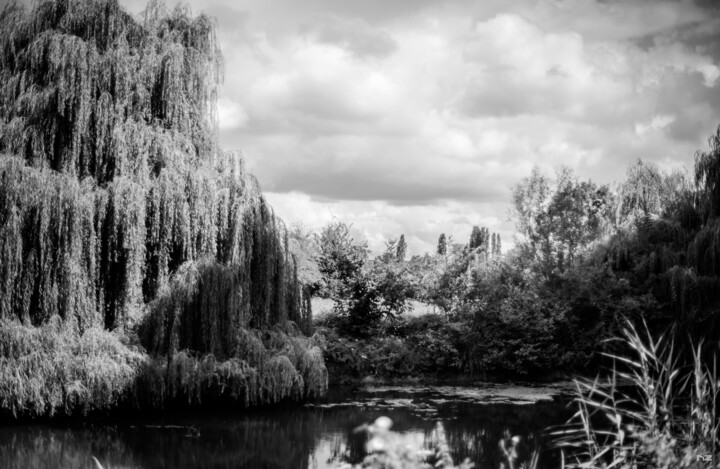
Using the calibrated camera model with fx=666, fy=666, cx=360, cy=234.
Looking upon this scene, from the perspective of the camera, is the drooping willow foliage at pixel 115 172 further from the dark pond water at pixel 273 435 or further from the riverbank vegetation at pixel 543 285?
the riverbank vegetation at pixel 543 285

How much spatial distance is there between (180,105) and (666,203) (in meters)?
15.7

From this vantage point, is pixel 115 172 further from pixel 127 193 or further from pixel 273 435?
pixel 273 435

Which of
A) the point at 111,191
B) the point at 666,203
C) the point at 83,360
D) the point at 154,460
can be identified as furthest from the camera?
the point at 666,203

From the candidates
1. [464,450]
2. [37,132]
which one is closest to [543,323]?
[464,450]

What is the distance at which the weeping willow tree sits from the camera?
37.7 feet

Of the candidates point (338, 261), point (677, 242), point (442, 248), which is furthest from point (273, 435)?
point (442, 248)

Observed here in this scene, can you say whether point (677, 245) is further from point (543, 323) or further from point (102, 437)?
point (102, 437)

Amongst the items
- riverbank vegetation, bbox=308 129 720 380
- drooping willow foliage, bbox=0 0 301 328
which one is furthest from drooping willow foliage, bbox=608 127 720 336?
drooping willow foliage, bbox=0 0 301 328

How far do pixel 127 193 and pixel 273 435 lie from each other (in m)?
5.10

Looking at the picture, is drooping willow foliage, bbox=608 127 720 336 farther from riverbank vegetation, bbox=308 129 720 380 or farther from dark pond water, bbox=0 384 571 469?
dark pond water, bbox=0 384 571 469

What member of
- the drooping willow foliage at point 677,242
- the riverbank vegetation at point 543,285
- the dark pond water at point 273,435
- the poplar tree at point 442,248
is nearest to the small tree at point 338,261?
the riverbank vegetation at point 543,285

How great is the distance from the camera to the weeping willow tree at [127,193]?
37.7 ft

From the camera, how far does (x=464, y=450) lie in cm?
1139

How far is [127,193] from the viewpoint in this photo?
11953mm
